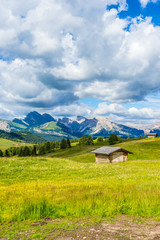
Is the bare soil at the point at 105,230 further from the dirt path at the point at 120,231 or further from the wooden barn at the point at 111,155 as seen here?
the wooden barn at the point at 111,155

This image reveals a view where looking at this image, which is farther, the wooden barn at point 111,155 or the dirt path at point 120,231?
the wooden barn at point 111,155

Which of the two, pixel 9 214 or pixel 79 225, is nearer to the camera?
pixel 79 225

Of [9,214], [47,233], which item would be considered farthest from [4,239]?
[9,214]

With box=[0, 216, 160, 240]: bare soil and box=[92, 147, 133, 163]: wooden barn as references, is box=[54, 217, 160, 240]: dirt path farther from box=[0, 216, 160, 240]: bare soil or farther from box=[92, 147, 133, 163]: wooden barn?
box=[92, 147, 133, 163]: wooden barn

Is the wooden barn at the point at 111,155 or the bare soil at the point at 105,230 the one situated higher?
the bare soil at the point at 105,230

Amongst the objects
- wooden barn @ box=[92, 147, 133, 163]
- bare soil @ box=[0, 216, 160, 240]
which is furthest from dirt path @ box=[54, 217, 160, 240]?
wooden barn @ box=[92, 147, 133, 163]

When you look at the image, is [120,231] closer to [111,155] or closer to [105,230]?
[105,230]

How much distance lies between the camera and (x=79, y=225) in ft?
22.8

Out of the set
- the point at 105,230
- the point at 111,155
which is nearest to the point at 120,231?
the point at 105,230

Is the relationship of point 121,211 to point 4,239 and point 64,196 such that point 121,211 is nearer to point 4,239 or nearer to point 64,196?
point 64,196

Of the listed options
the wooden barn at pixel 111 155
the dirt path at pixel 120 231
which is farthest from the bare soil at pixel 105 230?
the wooden barn at pixel 111 155

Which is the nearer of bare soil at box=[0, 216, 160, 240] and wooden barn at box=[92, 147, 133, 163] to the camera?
bare soil at box=[0, 216, 160, 240]

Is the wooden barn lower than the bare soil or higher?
lower

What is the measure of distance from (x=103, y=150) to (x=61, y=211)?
164 feet
